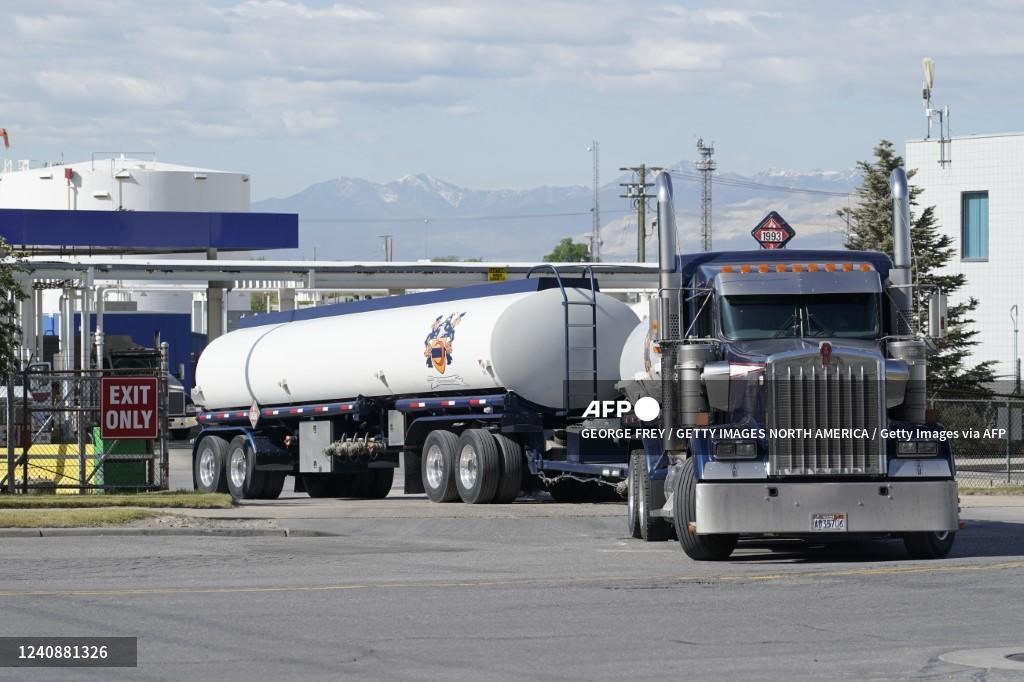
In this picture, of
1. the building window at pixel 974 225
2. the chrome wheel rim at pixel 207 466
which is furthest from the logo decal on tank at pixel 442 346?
the building window at pixel 974 225

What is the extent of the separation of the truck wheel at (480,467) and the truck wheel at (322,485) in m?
7.17

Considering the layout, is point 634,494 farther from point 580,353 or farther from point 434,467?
point 434,467

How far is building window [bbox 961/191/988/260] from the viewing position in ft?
164

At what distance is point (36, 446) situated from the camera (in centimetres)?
2875

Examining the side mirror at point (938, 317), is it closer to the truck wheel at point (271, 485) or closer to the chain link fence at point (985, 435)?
the chain link fence at point (985, 435)

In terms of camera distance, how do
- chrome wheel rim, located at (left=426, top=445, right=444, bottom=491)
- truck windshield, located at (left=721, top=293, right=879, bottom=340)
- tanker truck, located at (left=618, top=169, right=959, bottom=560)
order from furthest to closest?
1. chrome wheel rim, located at (left=426, top=445, right=444, bottom=491)
2. truck windshield, located at (left=721, top=293, right=879, bottom=340)
3. tanker truck, located at (left=618, top=169, right=959, bottom=560)

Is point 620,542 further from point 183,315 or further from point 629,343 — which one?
point 183,315

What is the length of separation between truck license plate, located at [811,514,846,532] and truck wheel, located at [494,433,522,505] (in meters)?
9.53

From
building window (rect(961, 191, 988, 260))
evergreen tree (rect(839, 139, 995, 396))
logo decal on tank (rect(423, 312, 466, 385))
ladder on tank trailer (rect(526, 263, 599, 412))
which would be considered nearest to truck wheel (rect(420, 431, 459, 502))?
logo decal on tank (rect(423, 312, 466, 385))

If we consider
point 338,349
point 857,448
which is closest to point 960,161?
point 338,349

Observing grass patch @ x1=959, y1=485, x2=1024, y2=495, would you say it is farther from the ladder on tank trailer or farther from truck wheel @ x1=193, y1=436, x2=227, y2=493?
truck wheel @ x1=193, y1=436, x2=227, y2=493

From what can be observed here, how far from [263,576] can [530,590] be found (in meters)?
2.77

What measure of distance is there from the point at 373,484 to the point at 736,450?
16.5m

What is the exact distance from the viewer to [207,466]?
33812mm
